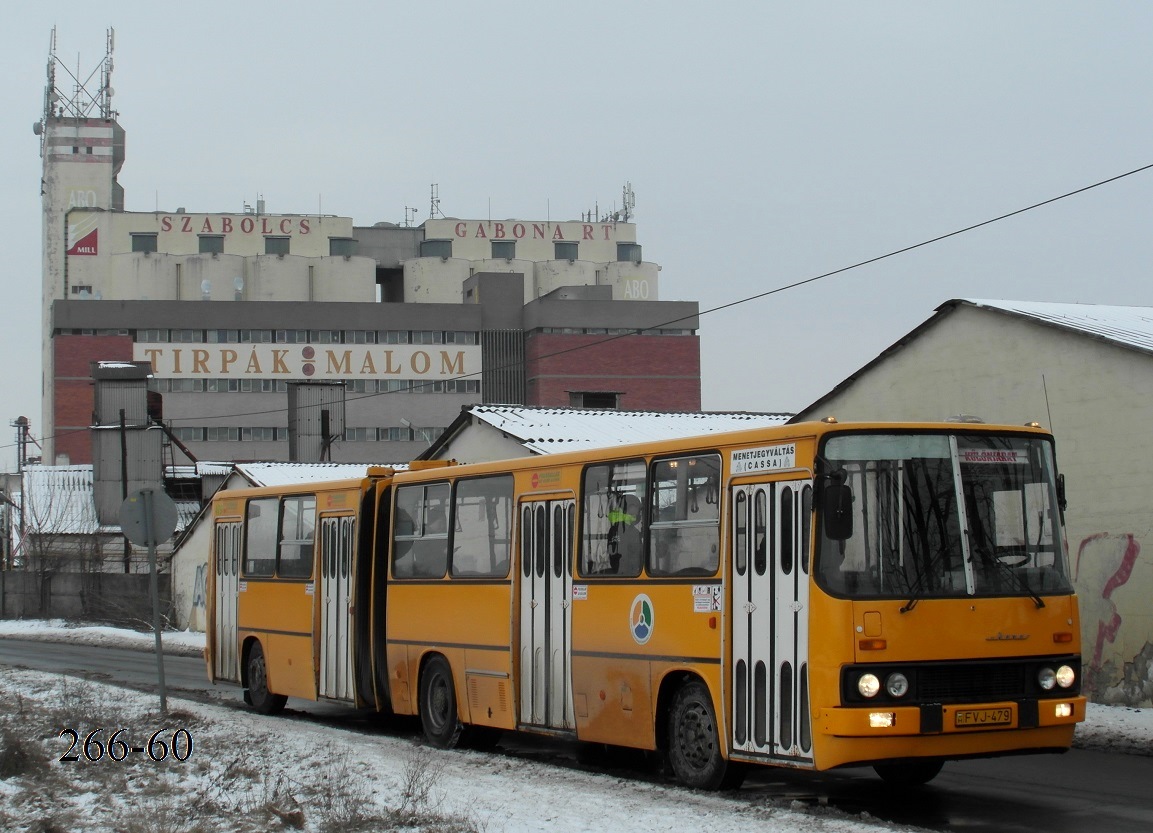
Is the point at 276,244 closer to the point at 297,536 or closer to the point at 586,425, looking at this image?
the point at 586,425

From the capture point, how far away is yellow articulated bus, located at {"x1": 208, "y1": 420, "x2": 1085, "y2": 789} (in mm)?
10352

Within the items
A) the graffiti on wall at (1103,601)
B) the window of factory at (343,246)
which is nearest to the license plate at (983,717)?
the graffiti on wall at (1103,601)

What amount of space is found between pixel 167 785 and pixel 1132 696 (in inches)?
438

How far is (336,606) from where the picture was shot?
18.0 meters

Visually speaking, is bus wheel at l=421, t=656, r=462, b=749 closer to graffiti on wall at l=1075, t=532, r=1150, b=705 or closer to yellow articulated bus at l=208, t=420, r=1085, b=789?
yellow articulated bus at l=208, t=420, r=1085, b=789

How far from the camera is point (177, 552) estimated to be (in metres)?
48.4

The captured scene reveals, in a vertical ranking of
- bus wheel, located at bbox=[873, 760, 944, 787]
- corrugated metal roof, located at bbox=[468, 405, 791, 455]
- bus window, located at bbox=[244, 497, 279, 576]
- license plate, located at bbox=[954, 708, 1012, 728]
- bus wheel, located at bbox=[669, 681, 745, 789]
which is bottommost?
bus wheel, located at bbox=[873, 760, 944, 787]

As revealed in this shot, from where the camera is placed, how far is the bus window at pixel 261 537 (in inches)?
786

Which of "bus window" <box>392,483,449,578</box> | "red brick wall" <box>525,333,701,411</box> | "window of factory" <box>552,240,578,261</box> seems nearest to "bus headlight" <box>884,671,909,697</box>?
"bus window" <box>392,483,449,578</box>

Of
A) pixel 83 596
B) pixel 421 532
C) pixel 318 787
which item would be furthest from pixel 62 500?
pixel 318 787

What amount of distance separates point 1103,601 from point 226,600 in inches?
465

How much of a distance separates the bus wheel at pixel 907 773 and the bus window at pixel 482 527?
14.0 feet

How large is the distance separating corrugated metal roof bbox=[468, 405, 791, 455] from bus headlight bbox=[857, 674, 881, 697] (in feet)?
63.0

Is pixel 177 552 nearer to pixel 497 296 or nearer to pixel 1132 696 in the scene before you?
pixel 1132 696
